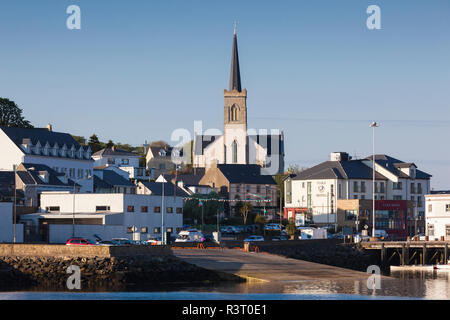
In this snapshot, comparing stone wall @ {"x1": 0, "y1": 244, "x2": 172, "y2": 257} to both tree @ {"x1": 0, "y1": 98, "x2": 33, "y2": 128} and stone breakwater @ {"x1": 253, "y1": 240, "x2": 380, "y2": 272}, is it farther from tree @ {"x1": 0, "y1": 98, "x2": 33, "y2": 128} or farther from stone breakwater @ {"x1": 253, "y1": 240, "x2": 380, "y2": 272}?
tree @ {"x1": 0, "y1": 98, "x2": 33, "y2": 128}

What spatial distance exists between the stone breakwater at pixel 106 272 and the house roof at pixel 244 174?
9390 centimetres

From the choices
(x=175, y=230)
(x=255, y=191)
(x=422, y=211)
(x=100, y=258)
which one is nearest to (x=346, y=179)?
(x=422, y=211)

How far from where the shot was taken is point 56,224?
8862cm

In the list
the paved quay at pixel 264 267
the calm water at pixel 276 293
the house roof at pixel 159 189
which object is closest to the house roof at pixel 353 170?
the house roof at pixel 159 189

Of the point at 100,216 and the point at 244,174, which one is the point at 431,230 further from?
the point at 244,174

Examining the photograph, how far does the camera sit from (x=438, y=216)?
345 feet

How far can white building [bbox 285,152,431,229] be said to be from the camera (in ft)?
436

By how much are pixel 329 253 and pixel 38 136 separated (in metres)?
61.1

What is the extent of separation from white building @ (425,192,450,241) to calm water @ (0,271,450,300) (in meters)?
44.9

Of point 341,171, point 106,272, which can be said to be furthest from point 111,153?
point 106,272

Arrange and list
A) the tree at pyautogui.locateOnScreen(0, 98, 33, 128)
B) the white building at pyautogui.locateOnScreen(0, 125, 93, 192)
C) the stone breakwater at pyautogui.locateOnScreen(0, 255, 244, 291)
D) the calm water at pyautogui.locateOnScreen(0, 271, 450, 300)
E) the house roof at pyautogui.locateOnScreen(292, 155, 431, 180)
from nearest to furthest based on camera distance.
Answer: the calm water at pyautogui.locateOnScreen(0, 271, 450, 300) < the stone breakwater at pyautogui.locateOnScreen(0, 255, 244, 291) < the white building at pyautogui.locateOnScreen(0, 125, 93, 192) < the house roof at pyautogui.locateOnScreen(292, 155, 431, 180) < the tree at pyautogui.locateOnScreen(0, 98, 33, 128)

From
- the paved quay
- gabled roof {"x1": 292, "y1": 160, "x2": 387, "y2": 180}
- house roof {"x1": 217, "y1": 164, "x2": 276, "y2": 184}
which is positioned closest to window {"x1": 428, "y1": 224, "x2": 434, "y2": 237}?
gabled roof {"x1": 292, "y1": 160, "x2": 387, "y2": 180}

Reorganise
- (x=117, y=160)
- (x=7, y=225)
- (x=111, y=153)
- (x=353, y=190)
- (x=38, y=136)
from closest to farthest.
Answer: (x=7, y=225)
(x=38, y=136)
(x=353, y=190)
(x=117, y=160)
(x=111, y=153)
